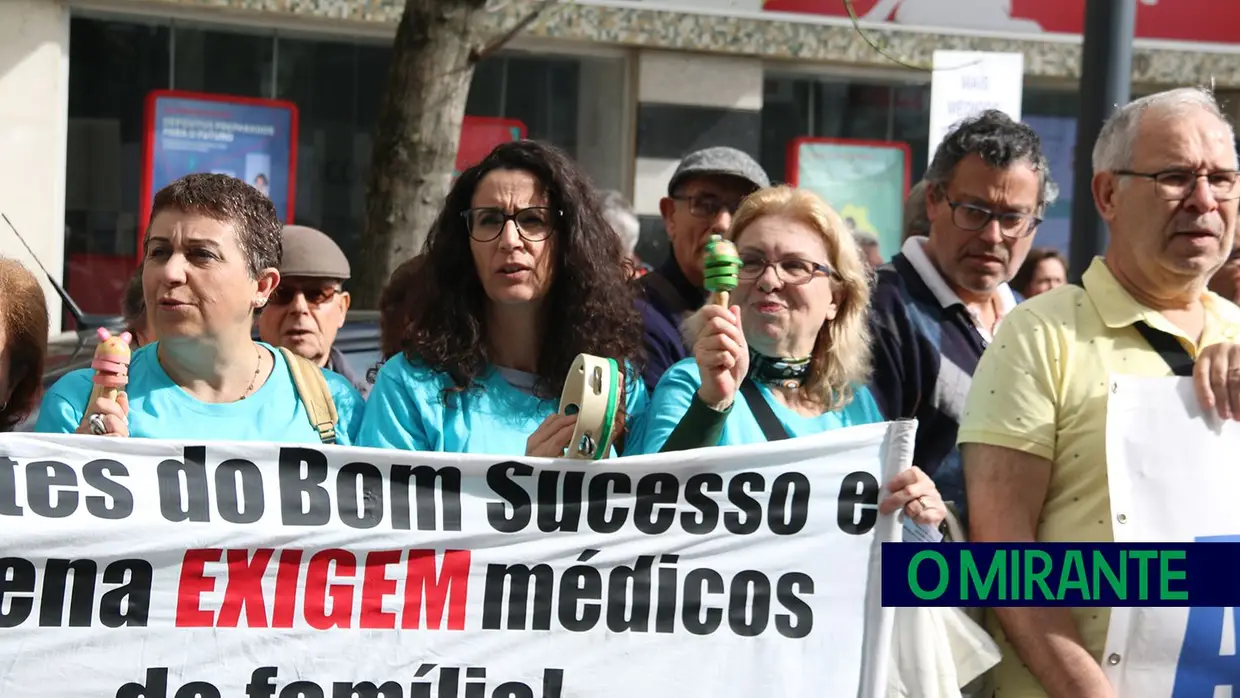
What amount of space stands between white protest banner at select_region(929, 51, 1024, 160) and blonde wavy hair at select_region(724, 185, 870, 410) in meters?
5.04

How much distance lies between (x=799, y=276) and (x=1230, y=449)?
1.01m

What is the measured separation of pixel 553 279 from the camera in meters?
3.85

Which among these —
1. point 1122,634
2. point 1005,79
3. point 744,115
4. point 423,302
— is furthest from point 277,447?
point 744,115

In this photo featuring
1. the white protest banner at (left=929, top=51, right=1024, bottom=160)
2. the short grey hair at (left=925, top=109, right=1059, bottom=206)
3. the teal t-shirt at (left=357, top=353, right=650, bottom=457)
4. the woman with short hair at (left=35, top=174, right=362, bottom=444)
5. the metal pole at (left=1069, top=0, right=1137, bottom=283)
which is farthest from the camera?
the white protest banner at (left=929, top=51, right=1024, bottom=160)

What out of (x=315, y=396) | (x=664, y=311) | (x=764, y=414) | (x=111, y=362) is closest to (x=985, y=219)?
(x=664, y=311)

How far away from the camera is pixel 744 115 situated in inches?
511

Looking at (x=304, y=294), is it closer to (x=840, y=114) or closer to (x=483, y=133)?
(x=483, y=133)

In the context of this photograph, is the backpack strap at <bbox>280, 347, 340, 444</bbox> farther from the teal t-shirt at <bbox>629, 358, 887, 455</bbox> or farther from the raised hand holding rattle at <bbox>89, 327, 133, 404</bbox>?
the teal t-shirt at <bbox>629, 358, 887, 455</bbox>

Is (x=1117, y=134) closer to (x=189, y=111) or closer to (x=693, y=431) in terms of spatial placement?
(x=693, y=431)

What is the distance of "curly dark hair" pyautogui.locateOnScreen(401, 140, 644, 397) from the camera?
376 centimetres

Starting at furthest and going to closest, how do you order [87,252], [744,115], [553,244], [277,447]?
[744,115] < [87,252] < [553,244] < [277,447]

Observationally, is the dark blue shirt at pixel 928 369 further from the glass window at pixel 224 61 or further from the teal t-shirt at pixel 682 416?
the glass window at pixel 224 61

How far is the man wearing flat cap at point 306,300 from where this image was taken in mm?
5160

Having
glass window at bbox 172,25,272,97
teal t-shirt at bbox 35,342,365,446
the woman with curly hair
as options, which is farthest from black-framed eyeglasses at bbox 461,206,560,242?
glass window at bbox 172,25,272,97
